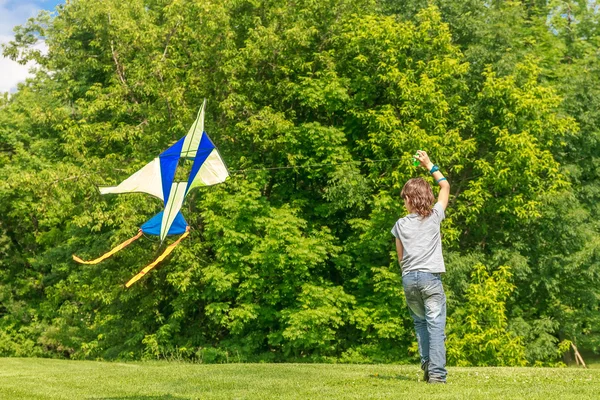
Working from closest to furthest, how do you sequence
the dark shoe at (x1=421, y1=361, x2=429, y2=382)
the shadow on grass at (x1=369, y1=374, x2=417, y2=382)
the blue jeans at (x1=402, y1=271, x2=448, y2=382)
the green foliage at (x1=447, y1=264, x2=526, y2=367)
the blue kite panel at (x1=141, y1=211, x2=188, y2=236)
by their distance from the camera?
the blue jeans at (x1=402, y1=271, x2=448, y2=382)
the dark shoe at (x1=421, y1=361, x2=429, y2=382)
the shadow on grass at (x1=369, y1=374, x2=417, y2=382)
the blue kite panel at (x1=141, y1=211, x2=188, y2=236)
the green foliage at (x1=447, y1=264, x2=526, y2=367)

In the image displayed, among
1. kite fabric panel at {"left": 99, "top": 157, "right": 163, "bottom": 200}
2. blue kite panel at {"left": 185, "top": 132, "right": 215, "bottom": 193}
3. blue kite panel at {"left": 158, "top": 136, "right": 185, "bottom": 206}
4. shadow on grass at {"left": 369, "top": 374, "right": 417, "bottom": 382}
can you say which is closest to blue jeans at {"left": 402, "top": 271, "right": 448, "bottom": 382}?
shadow on grass at {"left": 369, "top": 374, "right": 417, "bottom": 382}

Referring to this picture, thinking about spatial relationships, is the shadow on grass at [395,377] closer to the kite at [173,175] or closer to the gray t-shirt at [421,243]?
the gray t-shirt at [421,243]

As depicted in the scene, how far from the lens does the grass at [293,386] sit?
719 centimetres

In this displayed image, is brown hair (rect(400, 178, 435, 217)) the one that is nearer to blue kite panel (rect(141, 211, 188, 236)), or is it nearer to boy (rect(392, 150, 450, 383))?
boy (rect(392, 150, 450, 383))

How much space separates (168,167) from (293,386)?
2702mm

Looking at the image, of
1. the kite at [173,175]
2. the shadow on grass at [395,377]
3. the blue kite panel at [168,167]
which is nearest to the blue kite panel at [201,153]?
the kite at [173,175]

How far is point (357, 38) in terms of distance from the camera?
26547mm

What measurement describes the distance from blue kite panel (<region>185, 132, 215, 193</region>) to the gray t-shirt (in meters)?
2.35

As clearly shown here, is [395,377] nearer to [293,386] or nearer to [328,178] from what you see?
[293,386]

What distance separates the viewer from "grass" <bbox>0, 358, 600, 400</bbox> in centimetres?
719

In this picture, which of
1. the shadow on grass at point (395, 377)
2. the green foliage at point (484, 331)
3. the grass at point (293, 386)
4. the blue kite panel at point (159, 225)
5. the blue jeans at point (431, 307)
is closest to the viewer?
the grass at point (293, 386)

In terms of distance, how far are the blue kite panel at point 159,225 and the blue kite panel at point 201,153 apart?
49 cm

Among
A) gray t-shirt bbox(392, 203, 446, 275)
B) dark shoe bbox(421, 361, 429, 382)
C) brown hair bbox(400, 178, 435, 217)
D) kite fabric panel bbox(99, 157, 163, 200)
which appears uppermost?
kite fabric panel bbox(99, 157, 163, 200)

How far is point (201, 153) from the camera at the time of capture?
8.93 m
